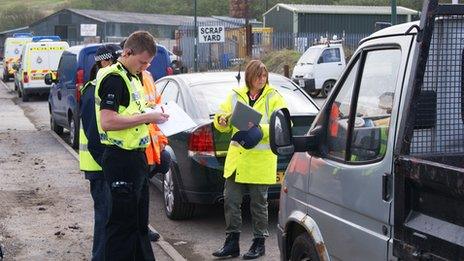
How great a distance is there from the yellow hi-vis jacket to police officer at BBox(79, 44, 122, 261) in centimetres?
121

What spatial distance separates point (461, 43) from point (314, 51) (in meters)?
24.7

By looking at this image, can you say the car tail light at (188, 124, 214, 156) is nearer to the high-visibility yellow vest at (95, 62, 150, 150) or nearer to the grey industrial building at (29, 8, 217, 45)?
the high-visibility yellow vest at (95, 62, 150, 150)

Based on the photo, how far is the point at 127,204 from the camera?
528 centimetres

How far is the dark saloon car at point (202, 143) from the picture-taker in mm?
7520

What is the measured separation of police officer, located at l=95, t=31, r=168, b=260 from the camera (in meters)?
5.14

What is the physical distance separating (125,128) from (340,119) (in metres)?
1.57

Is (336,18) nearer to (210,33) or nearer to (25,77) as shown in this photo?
(210,33)

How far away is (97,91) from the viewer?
5.27 m

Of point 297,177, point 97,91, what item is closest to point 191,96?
point 97,91

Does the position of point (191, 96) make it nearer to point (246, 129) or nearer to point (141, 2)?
point (246, 129)

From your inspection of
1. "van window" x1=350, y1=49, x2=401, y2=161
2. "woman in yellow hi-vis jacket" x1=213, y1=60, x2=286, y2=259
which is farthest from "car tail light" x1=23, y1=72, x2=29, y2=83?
"van window" x1=350, y1=49, x2=401, y2=161

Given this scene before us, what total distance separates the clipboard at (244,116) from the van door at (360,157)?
1.14 meters

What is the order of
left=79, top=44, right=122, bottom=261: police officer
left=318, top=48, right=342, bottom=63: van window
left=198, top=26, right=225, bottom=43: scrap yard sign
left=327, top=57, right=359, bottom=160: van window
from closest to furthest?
1. left=327, top=57, right=359, bottom=160: van window
2. left=79, top=44, right=122, bottom=261: police officer
3. left=198, top=26, right=225, bottom=43: scrap yard sign
4. left=318, top=48, right=342, bottom=63: van window

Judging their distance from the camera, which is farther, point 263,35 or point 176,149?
point 263,35
